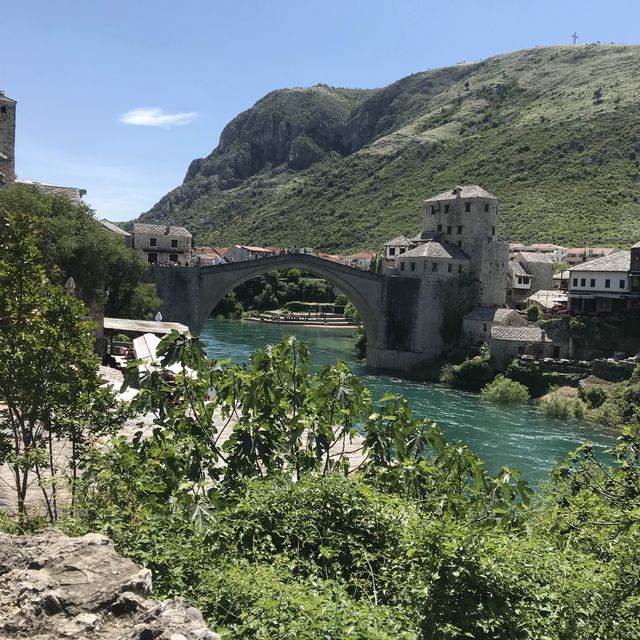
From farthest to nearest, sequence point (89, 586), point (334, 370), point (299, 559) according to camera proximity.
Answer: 1. point (334, 370)
2. point (299, 559)
3. point (89, 586)

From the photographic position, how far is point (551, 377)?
39.5 m

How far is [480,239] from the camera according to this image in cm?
4947

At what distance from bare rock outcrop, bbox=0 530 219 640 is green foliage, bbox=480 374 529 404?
35.2 metres

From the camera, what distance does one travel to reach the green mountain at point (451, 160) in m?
86.3

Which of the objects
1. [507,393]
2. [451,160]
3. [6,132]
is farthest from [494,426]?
[451,160]

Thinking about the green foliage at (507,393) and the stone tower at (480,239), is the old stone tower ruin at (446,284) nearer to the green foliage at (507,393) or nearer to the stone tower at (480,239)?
the stone tower at (480,239)

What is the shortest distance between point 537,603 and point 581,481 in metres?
5.06

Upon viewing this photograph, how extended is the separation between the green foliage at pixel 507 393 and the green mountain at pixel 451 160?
4300 centimetres

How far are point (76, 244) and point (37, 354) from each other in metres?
22.2

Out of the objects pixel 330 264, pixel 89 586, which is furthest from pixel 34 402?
pixel 330 264

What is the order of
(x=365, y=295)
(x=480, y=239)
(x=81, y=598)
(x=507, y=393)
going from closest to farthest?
(x=81, y=598), (x=507, y=393), (x=480, y=239), (x=365, y=295)

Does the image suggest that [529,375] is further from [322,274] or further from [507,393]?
[322,274]

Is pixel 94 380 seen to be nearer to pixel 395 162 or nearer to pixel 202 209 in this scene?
pixel 395 162

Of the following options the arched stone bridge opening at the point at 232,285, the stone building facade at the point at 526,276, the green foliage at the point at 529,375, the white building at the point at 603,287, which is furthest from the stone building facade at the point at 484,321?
the stone building facade at the point at 526,276
